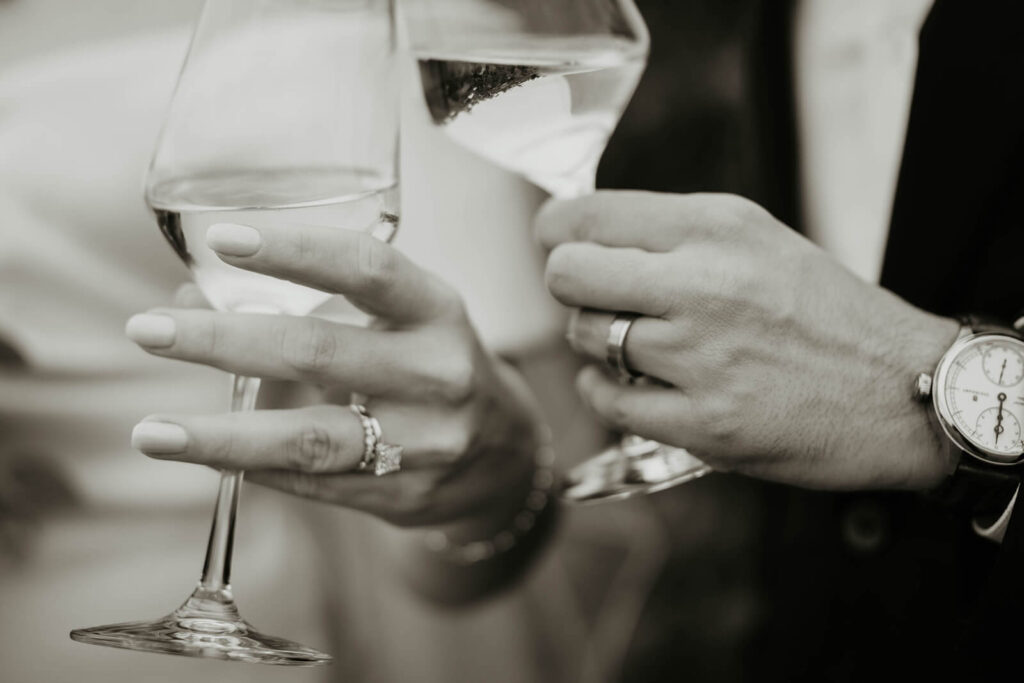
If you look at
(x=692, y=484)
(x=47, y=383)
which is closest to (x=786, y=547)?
(x=692, y=484)

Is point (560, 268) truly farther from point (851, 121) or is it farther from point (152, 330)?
point (851, 121)

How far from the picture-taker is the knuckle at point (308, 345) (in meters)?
0.52

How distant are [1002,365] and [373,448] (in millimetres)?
384

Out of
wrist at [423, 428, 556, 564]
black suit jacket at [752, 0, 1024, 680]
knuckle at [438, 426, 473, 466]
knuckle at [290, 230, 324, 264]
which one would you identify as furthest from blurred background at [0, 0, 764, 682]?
knuckle at [290, 230, 324, 264]

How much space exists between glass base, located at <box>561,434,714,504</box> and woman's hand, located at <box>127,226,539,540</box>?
0.08 metres

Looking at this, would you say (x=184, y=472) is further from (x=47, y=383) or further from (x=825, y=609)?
(x=825, y=609)

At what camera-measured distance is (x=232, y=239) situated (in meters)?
0.44

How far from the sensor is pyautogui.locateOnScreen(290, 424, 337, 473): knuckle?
0.53 m

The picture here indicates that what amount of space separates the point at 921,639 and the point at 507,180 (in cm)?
66

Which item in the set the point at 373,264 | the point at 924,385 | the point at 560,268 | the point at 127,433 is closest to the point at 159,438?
the point at 373,264

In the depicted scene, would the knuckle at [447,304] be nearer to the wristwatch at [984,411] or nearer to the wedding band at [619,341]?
the wedding band at [619,341]

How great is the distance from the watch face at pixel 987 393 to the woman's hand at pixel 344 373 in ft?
0.96

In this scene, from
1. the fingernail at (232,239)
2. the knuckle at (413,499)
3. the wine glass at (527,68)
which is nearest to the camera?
the fingernail at (232,239)

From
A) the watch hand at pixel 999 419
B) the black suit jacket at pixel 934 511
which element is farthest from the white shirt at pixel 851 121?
the watch hand at pixel 999 419
